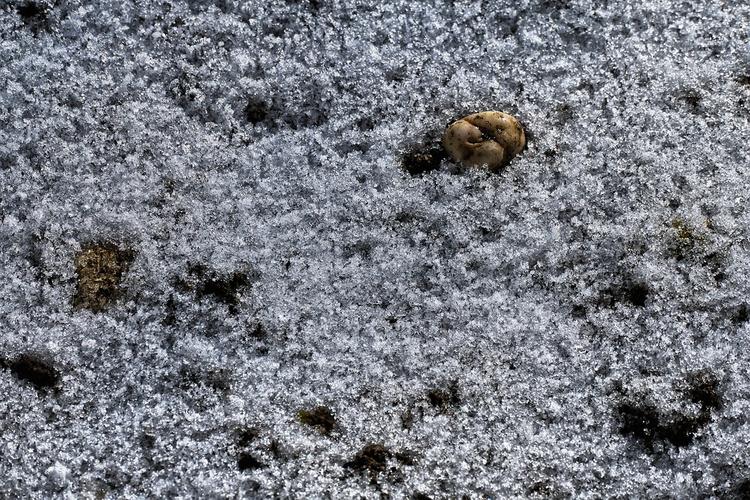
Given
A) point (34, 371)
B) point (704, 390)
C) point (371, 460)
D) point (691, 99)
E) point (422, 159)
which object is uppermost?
point (691, 99)

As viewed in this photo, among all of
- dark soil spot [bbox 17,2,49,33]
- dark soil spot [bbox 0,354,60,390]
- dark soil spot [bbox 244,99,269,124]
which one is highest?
dark soil spot [bbox 17,2,49,33]

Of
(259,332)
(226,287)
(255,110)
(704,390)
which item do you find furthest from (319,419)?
(704,390)

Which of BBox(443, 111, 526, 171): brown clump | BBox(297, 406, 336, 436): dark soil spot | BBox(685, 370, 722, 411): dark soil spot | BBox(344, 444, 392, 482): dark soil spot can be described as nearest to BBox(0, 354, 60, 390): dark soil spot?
BBox(297, 406, 336, 436): dark soil spot

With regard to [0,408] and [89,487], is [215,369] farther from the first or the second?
[0,408]

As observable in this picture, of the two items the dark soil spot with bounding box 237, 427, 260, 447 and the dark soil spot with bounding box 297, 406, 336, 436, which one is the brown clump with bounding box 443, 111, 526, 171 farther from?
the dark soil spot with bounding box 237, 427, 260, 447

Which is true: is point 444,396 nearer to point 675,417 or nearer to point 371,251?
point 371,251

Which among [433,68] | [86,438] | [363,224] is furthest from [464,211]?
[86,438]

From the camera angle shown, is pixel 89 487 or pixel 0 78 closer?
pixel 89 487
